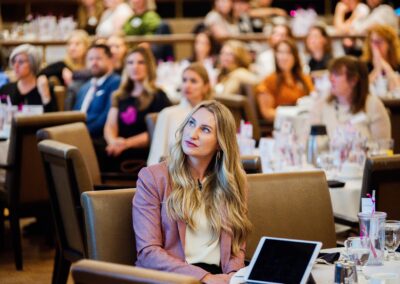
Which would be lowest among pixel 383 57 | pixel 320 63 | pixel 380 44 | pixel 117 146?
pixel 117 146

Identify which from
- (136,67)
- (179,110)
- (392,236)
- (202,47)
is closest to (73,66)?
(202,47)

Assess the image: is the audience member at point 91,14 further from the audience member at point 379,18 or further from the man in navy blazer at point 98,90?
the man in navy blazer at point 98,90

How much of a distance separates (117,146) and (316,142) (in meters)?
1.83

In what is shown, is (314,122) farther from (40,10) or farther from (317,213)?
(40,10)

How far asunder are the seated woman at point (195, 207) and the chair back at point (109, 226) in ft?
0.29

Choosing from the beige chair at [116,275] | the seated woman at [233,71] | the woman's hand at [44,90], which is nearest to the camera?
the beige chair at [116,275]

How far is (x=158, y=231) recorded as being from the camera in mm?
3428

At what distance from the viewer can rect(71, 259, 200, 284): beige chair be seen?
2.40m

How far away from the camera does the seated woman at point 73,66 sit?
897cm

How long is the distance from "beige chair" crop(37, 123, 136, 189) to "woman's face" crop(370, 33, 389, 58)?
138 inches

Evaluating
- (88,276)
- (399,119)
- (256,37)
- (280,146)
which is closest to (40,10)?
(256,37)

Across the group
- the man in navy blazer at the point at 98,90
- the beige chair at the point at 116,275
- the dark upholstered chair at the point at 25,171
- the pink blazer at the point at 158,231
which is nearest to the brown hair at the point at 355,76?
the dark upholstered chair at the point at 25,171

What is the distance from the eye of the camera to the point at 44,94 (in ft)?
23.6

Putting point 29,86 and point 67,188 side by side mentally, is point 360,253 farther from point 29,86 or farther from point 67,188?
point 29,86
